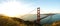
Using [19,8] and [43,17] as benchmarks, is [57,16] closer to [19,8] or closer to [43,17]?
[43,17]

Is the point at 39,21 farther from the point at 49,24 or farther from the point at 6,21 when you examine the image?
the point at 6,21

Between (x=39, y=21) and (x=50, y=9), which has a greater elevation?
(x=50, y=9)

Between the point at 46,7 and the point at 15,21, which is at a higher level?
the point at 46,7

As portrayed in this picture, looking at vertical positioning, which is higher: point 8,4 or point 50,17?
point 8,4

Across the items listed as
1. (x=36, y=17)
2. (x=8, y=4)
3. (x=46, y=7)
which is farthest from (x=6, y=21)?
(x=46, y=7)

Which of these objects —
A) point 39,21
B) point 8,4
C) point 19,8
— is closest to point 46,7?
point 39,21

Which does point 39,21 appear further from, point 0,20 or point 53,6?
point 0,20

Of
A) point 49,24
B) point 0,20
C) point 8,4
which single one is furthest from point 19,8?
point 49,24
